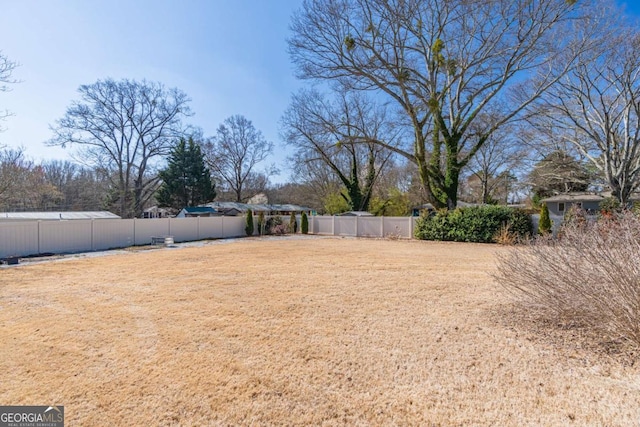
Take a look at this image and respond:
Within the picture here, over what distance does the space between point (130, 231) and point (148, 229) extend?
810mm

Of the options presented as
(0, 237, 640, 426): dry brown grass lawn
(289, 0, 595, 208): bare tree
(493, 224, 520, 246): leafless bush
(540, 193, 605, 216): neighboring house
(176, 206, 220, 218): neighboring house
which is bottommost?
(0, 237, 640, 426): dry brown grass lawn

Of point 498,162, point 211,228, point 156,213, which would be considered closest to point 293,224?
point 211,228

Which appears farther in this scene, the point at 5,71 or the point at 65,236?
the point at 65,236

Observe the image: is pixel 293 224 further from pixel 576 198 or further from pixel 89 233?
pixel 576 198

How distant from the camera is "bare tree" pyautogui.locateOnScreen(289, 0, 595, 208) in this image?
1241 centimetres

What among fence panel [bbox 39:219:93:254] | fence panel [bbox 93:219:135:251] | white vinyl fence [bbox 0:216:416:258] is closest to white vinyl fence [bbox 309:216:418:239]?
white vinyl fence [bbox 0:216:416:258]

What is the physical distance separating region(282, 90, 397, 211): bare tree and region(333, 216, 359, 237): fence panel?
17.3 ft

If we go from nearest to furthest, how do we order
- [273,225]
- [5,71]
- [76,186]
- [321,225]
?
[5,71] → [321,225] → [273,225] → [76,186]

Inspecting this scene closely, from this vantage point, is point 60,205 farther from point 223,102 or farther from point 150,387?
point 150,387

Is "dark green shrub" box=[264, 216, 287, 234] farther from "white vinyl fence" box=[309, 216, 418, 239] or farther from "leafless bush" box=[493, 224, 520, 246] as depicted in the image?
"leafless bush" box=[493, 224, 520, 246]

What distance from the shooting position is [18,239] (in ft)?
31.9

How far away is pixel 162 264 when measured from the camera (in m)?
7.86

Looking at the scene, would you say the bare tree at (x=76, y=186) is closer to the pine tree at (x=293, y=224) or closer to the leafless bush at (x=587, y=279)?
the pine tree at (x=293, y=224)

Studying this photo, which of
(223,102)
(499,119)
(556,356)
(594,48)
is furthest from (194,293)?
(594,48)
